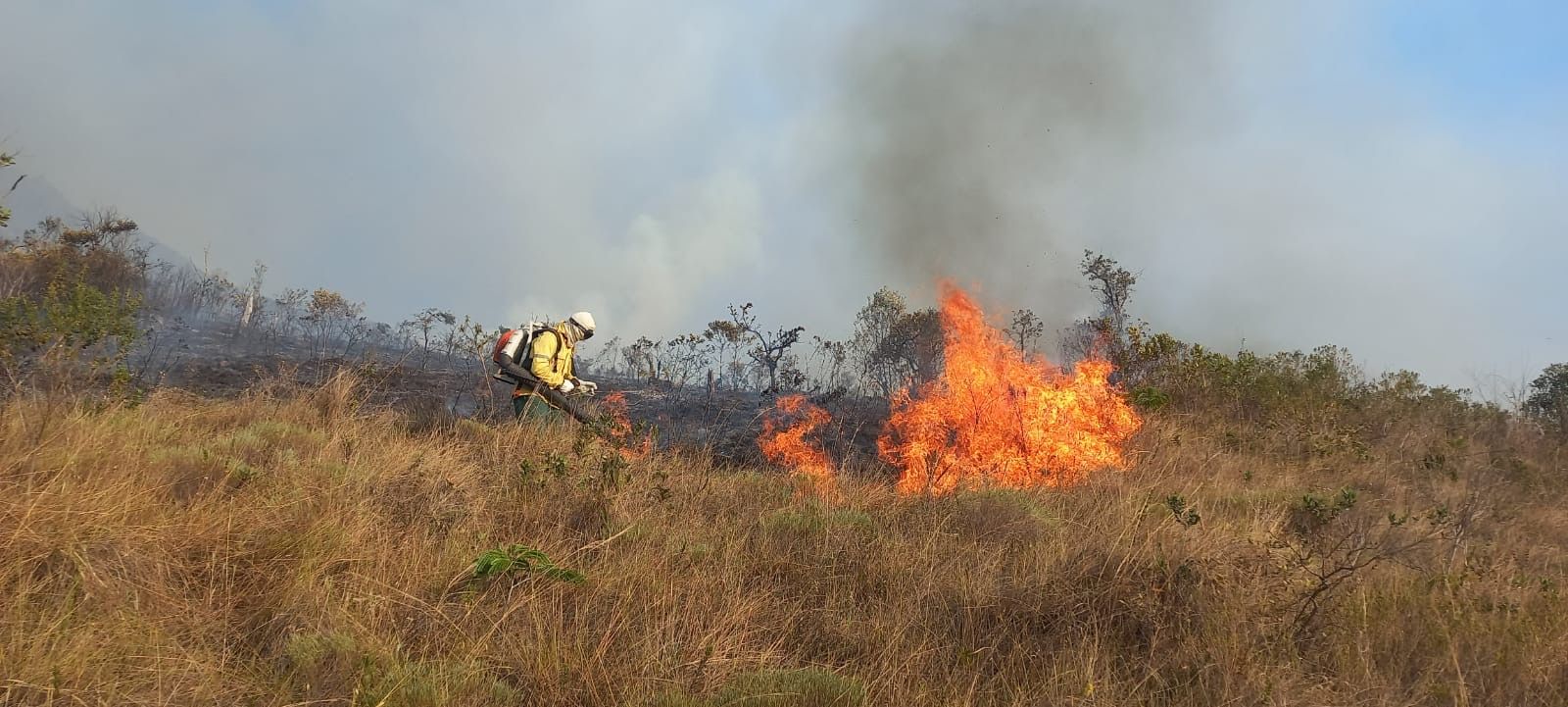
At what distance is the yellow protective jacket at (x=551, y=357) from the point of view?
7539 millimetres

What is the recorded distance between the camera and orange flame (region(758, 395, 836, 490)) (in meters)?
6.61

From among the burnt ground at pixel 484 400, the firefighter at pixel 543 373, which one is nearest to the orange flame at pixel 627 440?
the burnt ground at pixel 484 400

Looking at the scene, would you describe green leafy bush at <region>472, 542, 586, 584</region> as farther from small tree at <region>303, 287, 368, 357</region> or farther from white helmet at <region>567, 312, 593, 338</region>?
small tree at <region>303, 287, 368, 357</region>

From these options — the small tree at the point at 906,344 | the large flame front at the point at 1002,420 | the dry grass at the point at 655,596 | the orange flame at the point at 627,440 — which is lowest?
the dry grass at the point at 655,596

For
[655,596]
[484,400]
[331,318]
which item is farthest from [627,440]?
[331,318]

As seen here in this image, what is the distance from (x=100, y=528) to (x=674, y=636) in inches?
98.7

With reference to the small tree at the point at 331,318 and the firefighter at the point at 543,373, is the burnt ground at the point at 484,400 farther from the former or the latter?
the small tree at the point at 331,318

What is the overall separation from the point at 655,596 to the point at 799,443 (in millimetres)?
5753

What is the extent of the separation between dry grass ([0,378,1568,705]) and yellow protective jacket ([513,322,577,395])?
103 inches

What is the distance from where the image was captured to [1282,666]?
8.57ft

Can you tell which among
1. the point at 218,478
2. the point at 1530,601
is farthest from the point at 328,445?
the point at 1530,601

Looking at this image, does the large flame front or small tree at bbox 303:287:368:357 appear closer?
the large flame front

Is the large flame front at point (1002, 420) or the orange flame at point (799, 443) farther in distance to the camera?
the large flame front at point (1002, 420)

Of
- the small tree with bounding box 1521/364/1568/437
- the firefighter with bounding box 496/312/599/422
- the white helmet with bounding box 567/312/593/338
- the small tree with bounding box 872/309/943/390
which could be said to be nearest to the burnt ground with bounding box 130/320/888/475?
the firefighter with bounding box 496/312/599/422
